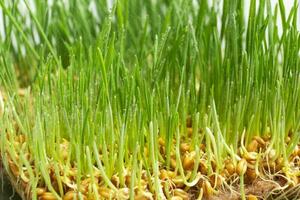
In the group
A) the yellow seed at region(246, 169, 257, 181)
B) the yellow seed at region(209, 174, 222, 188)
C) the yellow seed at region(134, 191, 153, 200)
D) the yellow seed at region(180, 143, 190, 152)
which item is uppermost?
the yellow seed at region(180, 143, 190, 152)

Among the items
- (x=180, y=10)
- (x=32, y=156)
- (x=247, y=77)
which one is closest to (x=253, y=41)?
(x=247, y=77)

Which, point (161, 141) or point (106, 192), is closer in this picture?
point (106, 192)

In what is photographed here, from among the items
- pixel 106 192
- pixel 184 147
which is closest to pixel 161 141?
pixel 184 147

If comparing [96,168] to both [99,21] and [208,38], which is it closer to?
[208,38]

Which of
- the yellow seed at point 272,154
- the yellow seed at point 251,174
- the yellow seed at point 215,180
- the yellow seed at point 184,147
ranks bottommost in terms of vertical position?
the yellow seed at point 251,174

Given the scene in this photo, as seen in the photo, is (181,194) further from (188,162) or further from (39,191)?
(39,191)

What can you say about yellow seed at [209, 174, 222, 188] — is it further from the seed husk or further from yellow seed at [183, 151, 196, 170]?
the seed husk

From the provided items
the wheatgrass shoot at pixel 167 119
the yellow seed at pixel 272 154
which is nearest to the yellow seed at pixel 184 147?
the wheatgrass shoot at pixel 167 119

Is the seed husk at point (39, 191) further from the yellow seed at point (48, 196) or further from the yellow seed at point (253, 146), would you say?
the yellow seed at point (253, 146)

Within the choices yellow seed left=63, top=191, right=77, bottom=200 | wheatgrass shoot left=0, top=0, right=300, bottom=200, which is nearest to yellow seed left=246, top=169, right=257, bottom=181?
wheatgrass shoot left=0, top=0, right=300, bottom=200
